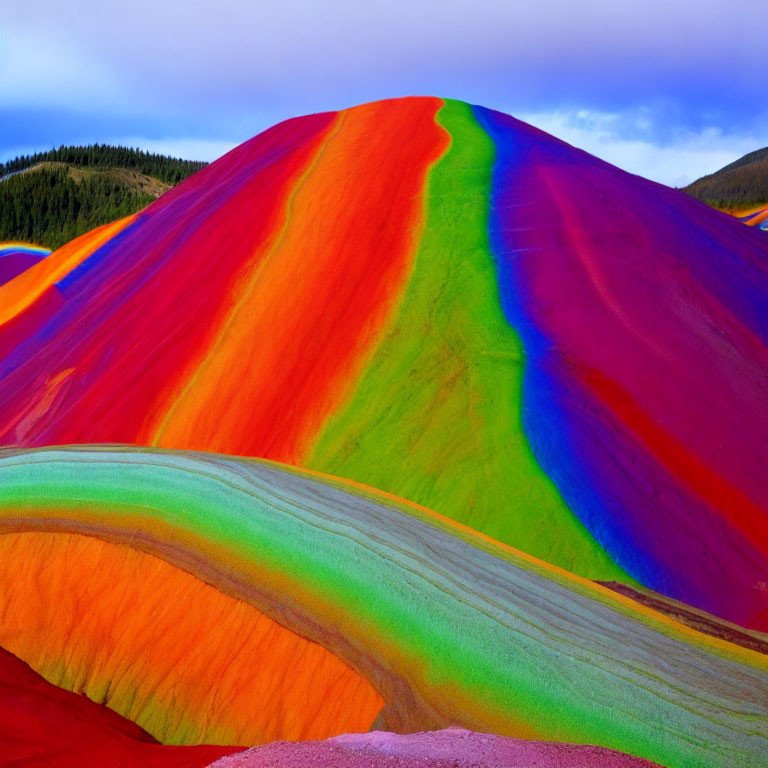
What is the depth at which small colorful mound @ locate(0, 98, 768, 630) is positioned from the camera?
336cm

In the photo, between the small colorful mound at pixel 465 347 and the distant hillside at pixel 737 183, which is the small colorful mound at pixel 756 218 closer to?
the distant hillside at pixel 737 183

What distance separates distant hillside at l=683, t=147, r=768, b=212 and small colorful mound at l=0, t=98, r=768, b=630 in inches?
540

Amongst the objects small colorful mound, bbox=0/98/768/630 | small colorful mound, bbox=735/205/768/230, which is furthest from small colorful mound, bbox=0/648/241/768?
small colorful mound, bbox=735/205/768/230

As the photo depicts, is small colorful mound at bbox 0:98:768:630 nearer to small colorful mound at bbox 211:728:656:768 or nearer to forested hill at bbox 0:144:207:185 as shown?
small colorful mound at bbox 211:728:656:768

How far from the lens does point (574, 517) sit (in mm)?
3268

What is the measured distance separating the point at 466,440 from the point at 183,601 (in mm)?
1409

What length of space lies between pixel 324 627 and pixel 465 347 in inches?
71.4

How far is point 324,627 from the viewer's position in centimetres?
246

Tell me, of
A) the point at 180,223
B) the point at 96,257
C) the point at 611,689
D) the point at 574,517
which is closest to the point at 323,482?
the point at 574,517

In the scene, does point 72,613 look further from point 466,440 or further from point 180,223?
point 180,223

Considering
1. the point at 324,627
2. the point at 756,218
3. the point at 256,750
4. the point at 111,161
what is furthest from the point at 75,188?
the point at 256,750

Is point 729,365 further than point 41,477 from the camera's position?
Yes

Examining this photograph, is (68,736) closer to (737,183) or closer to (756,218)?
(756,218)

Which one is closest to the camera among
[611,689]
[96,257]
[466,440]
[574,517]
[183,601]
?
[611,689]
